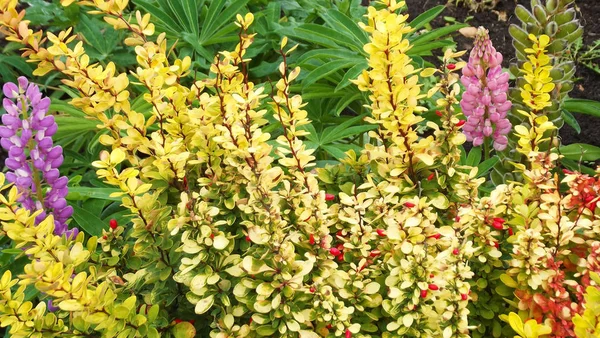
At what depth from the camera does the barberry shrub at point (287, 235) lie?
129 centimetres

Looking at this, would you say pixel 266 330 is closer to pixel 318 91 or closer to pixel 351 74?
pixel 351 74

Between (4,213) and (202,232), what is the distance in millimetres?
379

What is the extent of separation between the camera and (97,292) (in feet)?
4.10

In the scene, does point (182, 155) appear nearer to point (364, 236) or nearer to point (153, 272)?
point (153, 272)

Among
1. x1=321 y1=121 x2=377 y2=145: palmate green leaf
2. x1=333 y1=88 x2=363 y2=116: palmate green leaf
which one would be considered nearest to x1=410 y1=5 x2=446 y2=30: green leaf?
x1=333 y1=88 x2=363 y2=116: palmate green leaf

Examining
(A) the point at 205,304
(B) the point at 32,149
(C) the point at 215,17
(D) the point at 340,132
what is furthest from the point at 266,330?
(C) the point at 215,17

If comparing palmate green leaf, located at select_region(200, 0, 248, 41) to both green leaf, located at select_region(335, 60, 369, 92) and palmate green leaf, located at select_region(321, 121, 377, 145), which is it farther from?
palmate green leaf, located at select_region(321, 121, 377, 145)

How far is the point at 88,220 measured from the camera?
2.00 metres

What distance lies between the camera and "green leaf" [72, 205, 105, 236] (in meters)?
1.99

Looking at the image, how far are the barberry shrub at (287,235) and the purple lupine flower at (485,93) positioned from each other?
22cm

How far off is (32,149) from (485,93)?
3.74 feet

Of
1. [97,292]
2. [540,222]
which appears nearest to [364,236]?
[540,222]

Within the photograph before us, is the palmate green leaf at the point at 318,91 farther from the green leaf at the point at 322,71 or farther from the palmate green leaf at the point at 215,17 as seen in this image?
the palmate green leaf at the point at 215,17

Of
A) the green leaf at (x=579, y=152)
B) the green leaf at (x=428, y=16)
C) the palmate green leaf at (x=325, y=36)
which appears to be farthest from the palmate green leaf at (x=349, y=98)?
the green leaf at (x=579, y=152)
